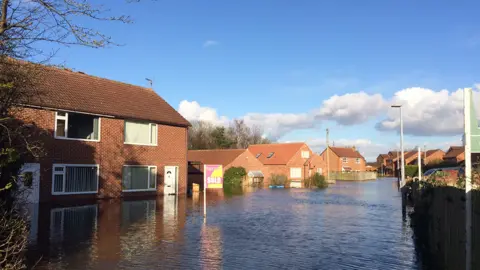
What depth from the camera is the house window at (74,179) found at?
959 inches

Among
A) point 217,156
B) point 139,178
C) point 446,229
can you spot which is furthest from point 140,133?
point 217,156

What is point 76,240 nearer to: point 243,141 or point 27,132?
point 27,132

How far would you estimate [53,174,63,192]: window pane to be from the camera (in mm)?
24164

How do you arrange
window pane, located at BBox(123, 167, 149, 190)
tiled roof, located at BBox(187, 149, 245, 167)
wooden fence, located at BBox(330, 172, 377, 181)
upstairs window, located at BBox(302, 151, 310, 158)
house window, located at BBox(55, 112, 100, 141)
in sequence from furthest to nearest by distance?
1. wooden fence, located at BBox(330, 172, 377, 181)
2. upstairs window, located at BBox(302, 151, 310, 158)
3. tiled roof, located at BBox(187, 149, 245, 167)
4. window pane, located at BBox(123, 167, 149, 190)
5. house window, located at BBox(55, 112, 100, 141)

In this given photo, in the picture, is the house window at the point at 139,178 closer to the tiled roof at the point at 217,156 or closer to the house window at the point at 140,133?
the house window at the point at 140,133

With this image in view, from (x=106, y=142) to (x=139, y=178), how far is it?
3611 millimetres

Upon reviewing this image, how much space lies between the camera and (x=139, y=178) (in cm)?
2916

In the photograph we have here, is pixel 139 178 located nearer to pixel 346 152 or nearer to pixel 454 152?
pixel 454 152

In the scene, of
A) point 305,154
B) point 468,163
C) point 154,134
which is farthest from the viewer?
point 305,154

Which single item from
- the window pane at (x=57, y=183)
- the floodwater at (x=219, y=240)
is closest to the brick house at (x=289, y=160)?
the window pane at (x=57, y=183)

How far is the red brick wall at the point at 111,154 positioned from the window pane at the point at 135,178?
402mm

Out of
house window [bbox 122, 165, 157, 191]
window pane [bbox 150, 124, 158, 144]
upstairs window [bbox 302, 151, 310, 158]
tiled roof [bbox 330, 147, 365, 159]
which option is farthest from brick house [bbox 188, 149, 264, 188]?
tiled roof [bbox 330, 147, 365, 159]

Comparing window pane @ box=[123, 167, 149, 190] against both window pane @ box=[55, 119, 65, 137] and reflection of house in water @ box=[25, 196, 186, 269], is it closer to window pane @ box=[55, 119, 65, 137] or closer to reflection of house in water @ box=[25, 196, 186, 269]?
window pane @ box=[55, 119, 65, 137]

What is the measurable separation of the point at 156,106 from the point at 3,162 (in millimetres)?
25750
